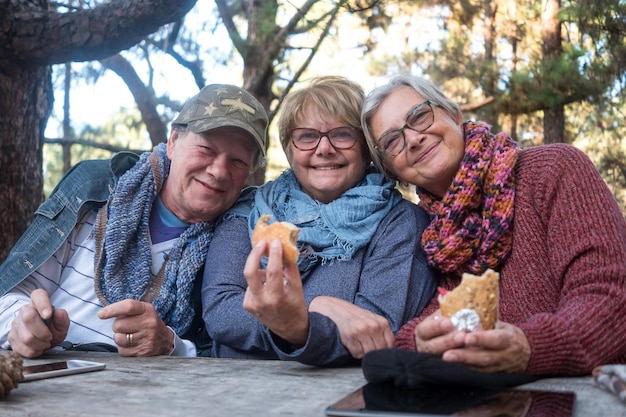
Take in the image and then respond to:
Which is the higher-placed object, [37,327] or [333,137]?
[333,137]

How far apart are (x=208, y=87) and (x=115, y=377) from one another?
141 cm

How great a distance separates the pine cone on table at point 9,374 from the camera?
1719 mm

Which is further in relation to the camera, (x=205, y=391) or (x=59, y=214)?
(x=59, y=214)

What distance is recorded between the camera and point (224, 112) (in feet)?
9.25

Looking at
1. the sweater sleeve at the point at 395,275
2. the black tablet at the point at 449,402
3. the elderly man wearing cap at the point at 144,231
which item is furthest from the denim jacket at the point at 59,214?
the black tablet at the point at 449,402

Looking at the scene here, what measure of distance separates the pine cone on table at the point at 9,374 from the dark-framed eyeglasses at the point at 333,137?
1282 mm

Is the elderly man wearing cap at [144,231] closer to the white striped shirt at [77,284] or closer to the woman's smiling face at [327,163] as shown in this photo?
the white striped shirt at [77,284]

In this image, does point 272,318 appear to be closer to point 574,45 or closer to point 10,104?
point 10,104

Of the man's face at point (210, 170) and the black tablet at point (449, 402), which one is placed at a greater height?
the man's face at point (210, 170)

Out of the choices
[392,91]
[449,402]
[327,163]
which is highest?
[392,91]

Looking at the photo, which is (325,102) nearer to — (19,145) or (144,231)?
(144,231)

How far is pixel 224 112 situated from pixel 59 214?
2.55ft

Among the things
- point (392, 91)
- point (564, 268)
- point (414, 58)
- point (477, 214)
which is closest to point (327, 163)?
point (392, 91)

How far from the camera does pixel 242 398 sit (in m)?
1.69
